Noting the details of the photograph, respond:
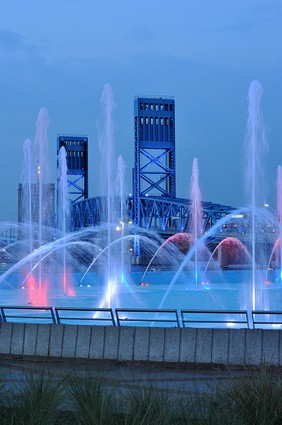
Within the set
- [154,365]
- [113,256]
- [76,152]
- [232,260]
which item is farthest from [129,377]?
[76,152]

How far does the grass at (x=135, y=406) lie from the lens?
7.03 meters

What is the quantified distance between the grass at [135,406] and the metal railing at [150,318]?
15.1ft

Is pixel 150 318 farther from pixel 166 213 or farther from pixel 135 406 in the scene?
pixel 166 213

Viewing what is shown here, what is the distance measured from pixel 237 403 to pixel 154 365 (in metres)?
5.51

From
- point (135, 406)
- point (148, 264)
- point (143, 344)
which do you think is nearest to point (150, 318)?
point (143, 344)

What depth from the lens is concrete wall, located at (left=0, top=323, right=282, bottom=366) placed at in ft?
41.8

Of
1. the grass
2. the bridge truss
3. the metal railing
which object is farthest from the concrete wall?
the bridge truss

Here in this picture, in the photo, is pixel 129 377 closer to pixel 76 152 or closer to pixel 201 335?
pixel 201 335

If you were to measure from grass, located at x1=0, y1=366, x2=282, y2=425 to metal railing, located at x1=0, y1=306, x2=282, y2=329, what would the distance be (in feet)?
15.1

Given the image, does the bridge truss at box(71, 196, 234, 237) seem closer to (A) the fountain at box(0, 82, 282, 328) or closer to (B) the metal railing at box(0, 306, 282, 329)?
(A) the fountain at box(0, 82, 282, 328)

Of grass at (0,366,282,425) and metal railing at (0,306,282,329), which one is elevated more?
grass at (0,366,282,425)

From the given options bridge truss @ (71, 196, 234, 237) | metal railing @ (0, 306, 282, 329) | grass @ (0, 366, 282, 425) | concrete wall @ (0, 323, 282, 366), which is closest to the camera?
grass @ (0, 366, 282, 425)

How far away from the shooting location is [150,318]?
23188mm

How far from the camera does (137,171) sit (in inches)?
4321
